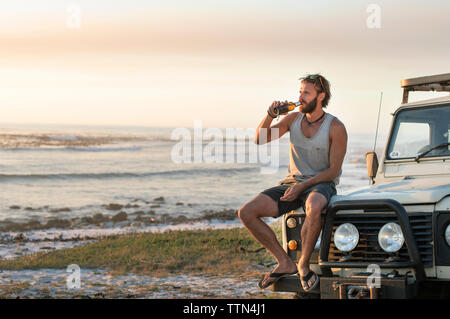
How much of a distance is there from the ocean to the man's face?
51.6 feet

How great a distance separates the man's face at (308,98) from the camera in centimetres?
570

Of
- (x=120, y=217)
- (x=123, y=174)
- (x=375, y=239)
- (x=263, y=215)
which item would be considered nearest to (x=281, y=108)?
(x=263, y=215)

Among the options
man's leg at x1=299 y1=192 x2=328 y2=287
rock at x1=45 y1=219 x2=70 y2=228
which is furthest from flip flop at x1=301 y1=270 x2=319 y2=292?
rock at x1=45 y1=219 x2=70 y2=228

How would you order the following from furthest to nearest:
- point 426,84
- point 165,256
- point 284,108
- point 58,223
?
point 58,223 < point 165,256 < point 426,84 < point 284,108

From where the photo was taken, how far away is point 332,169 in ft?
18.1

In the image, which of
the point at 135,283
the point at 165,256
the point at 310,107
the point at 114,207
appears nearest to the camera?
the point at 310,107

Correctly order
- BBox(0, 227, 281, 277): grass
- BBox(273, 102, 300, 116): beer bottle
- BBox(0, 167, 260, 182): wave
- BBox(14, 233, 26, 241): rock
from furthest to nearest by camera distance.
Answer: BBox(0, 167, 260, 182): wave, BBox(14, 233, 26, 241): rock, BBox(0, 227, 281, 277): grass, BBox(273, 102, 300, 116): beer bottle

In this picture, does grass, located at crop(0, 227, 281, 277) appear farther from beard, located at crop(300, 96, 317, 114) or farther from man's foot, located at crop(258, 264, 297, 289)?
beard, located at crop(300, 96, 317, 114)

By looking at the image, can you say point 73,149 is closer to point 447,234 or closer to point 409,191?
point 409,191

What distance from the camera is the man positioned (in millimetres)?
5293

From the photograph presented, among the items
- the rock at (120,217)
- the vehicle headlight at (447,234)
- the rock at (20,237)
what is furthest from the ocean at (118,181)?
the vehicle headlight at (447,234)

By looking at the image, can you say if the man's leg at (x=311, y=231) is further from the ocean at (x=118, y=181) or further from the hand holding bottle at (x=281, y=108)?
the ocean at (x=118, y=181)

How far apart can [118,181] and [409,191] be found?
29.7 meters
